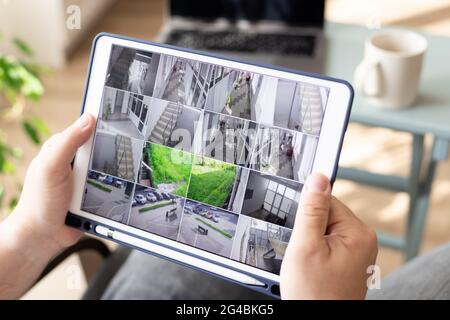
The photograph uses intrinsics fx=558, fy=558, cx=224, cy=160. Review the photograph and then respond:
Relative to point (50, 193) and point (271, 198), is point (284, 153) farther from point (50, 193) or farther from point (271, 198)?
point (50, 193)

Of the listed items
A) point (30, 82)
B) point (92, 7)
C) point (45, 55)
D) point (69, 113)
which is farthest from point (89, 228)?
point (92, 7)

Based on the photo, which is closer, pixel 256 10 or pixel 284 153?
pixel 284 153

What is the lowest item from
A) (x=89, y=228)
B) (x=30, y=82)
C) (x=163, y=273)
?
(x=163, y=273)

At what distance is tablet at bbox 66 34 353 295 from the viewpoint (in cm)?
66

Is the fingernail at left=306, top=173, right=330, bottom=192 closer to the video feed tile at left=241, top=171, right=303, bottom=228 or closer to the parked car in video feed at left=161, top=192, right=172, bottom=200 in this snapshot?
the video feed tile at left=241, top=171, right=303, bottom=228

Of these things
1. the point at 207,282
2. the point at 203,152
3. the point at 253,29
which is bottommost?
the point at 207,282

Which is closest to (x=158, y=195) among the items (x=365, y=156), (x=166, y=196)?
(x=166, y=196)

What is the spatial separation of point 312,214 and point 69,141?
32cm

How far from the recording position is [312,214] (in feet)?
2.04

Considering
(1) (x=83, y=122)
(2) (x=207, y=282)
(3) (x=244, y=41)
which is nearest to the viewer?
(1) (x=83, y=122)

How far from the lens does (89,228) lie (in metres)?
0.76

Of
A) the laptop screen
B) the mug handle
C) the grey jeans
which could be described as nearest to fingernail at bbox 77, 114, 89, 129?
the grey jeans
